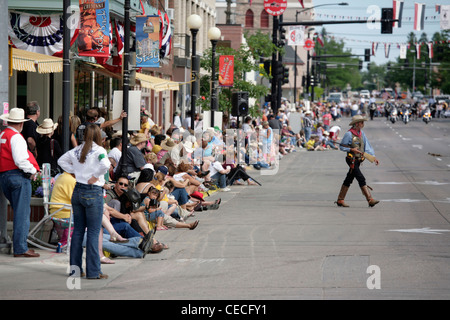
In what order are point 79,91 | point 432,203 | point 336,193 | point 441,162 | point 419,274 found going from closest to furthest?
point 419,274, point 432,203, point 336,193, point 79,91, point 441,162

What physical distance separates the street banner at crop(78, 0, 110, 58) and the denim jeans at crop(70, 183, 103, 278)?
8164mm

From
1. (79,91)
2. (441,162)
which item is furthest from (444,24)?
(79,91)

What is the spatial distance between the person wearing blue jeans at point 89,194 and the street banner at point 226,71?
23.7m

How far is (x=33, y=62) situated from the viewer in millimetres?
18141

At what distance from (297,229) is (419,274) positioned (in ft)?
15.4

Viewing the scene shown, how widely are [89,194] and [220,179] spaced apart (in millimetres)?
12791

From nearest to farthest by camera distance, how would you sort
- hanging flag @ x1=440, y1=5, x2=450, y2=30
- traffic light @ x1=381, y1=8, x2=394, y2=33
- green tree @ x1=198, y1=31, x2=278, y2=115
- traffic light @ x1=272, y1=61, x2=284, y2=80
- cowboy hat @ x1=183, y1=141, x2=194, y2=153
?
cowboy hat @ x1=183, y1=141, x2=194, y2=153 → green tree @ x1=198, y1=31, x2=278, y2=115 → traffic light @ x1=381, y1=8, x2=394, y2=33 → traffic light @ x1=272, y1=61, x2=284, y2=80 → hanging flag @ x1=440, y1=5, x2=450, y2=30

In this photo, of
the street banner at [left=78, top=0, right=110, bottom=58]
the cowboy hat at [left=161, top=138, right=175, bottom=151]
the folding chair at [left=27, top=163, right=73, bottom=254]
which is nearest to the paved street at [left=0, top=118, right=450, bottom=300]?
the folding chair at [left=27, top=163, right=73, bottom=254]

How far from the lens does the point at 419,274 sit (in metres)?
10.3

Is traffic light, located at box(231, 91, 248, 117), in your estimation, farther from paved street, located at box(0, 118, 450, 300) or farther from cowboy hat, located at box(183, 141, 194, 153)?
cowboy hat, located at box(183, 141, 194, 153)

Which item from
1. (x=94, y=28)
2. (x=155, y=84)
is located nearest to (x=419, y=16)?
(x=155, y=84)

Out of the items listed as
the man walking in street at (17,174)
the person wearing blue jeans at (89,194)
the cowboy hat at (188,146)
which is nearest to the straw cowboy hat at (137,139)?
the man walking in street at (17,174)

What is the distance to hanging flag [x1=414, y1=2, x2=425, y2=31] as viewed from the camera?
55469 millimetres

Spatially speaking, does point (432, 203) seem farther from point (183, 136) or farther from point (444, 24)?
point (444, 24)
